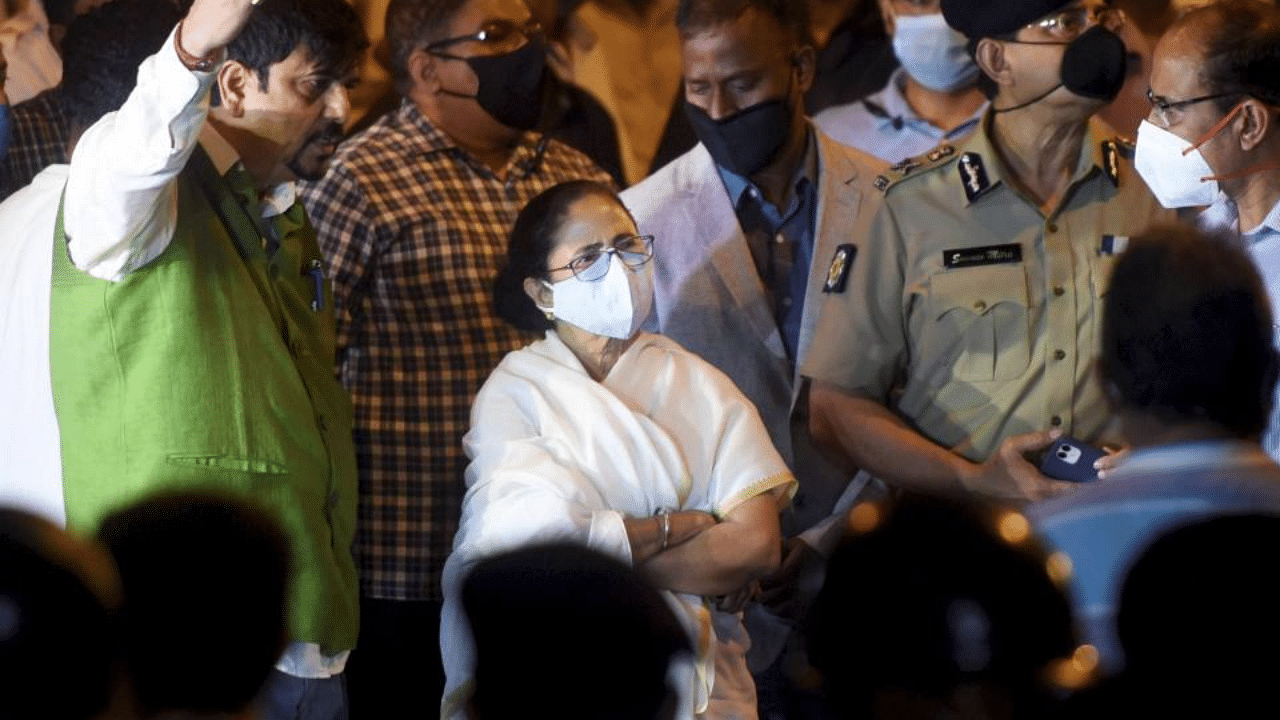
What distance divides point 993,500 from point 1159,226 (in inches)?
25.7

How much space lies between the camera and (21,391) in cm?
387

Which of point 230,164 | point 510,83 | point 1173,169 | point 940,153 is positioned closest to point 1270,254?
point 1173,169

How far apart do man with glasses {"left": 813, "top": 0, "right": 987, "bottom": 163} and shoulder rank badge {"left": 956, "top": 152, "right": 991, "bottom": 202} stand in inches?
33.5

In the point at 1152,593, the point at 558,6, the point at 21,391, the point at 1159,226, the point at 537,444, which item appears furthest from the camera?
the point at 558,6

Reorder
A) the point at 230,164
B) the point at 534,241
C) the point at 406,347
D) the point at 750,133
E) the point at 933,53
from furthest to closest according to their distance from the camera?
the point at 933,53 < the point at 750,133 < the point at 406,347 < the point at 534,241 < the point at 230,164

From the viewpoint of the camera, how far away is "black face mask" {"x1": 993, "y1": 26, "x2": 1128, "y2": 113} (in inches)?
175

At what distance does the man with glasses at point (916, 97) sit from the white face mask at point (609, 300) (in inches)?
52.3

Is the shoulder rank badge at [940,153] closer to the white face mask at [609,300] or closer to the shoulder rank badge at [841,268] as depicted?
the shoulder rank badge at [841,268]

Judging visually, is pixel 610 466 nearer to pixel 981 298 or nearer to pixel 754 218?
pixel 981 298

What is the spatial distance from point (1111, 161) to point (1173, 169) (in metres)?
0.19

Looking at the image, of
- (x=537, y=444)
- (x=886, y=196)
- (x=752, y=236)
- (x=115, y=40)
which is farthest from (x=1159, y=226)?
(x=115, y=40)

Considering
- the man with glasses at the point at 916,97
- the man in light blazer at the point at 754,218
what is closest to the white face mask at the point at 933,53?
the man with glasses at the point at 916,97

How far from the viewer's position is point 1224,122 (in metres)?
4.30

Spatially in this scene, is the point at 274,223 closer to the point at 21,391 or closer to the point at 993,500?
the point at 21,391
